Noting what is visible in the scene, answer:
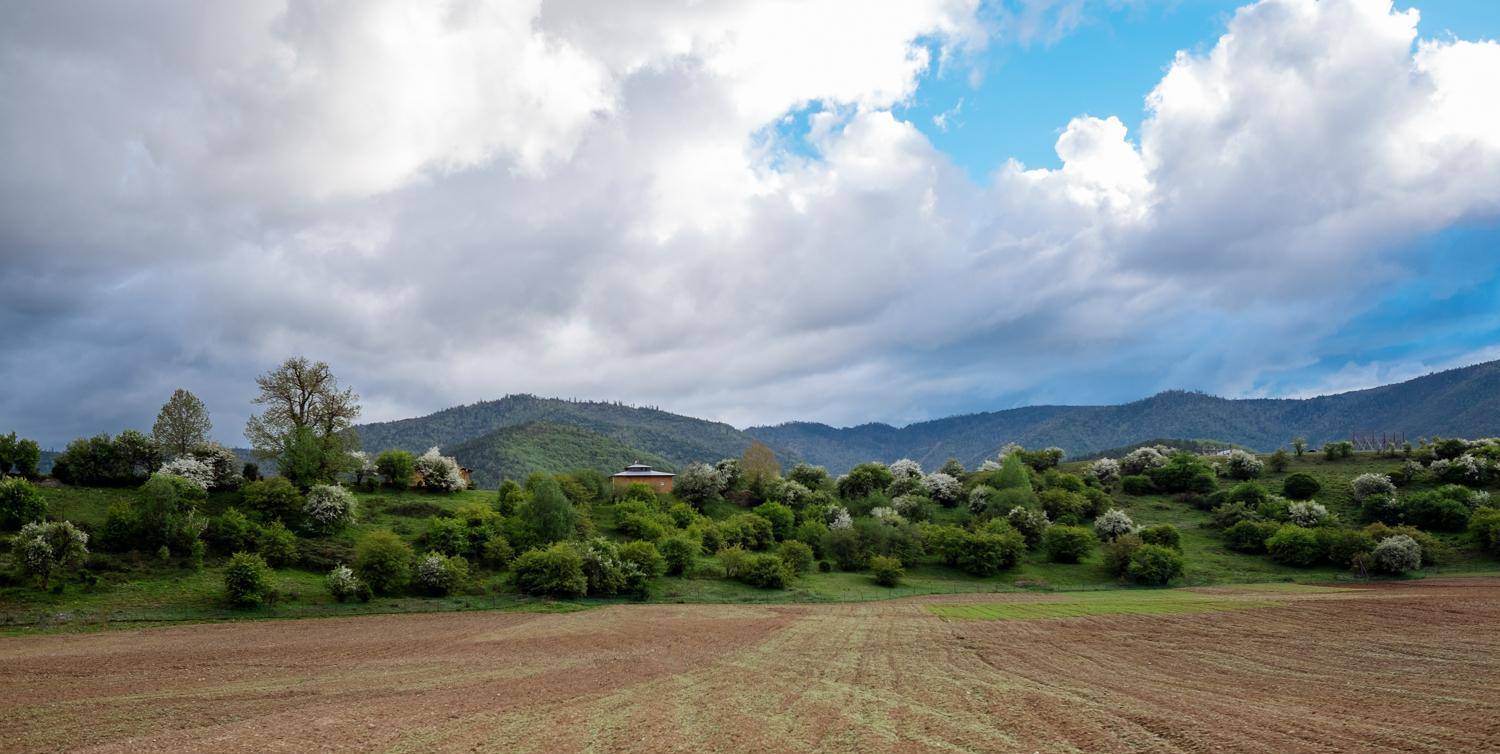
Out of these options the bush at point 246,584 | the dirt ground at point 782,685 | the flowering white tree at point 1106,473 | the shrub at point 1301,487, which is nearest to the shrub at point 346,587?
the bush at point 246,584

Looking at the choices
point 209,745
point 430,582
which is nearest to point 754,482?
point 430,582

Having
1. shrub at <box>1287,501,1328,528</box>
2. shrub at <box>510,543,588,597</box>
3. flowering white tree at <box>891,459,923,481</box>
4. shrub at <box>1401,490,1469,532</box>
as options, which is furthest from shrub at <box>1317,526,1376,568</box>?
shrub at <box>510,543,588,597</box>

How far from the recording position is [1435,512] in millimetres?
92438

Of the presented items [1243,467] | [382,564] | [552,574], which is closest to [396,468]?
[382,564]

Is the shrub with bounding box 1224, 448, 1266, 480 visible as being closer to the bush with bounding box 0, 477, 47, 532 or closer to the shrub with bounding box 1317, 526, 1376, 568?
the shrub with bounding box 1317, 526, 1376, 568

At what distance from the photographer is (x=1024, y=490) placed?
10781 cm

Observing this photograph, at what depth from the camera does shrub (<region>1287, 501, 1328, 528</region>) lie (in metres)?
94.4

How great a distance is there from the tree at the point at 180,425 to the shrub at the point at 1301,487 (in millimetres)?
142100

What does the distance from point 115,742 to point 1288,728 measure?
106 ft

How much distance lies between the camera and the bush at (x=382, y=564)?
6050 centimetres

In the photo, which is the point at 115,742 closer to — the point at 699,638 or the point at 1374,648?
the point at 699,638

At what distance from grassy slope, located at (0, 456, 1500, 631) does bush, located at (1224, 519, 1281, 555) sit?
1773 millimetres

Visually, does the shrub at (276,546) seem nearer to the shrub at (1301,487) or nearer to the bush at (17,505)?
the bush at (17,505)

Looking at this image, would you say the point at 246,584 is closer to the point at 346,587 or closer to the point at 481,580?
the point at 346,587
